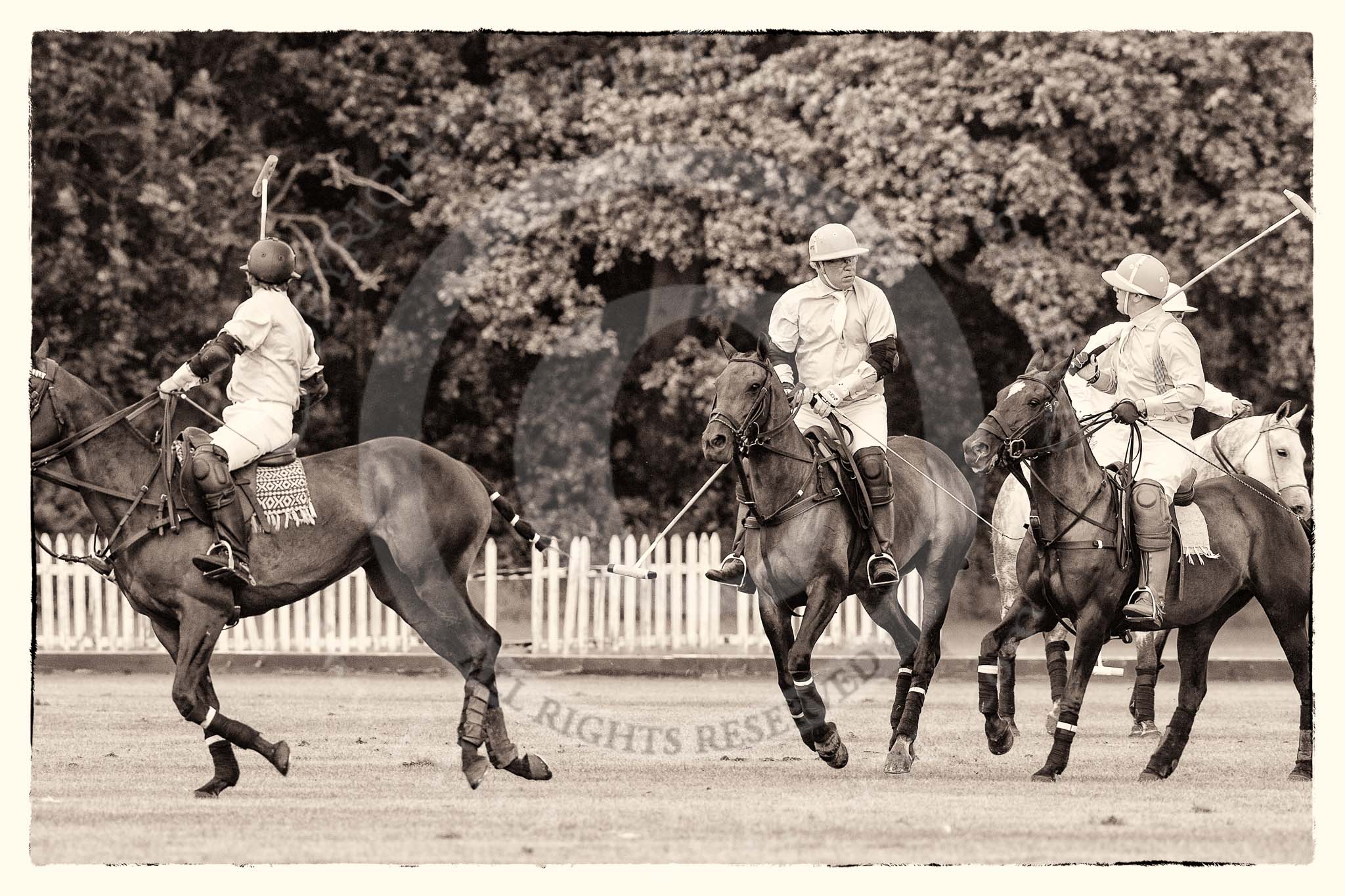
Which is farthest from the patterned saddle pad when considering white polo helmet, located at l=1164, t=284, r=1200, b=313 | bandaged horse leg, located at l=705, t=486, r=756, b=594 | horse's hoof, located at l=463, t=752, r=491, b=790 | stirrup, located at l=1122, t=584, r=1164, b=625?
white polo helmet, located at l=1164, t=284, r=1200, b=313

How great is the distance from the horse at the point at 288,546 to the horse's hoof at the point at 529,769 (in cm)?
1

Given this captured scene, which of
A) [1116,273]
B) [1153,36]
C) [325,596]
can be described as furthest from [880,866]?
[1153,36]

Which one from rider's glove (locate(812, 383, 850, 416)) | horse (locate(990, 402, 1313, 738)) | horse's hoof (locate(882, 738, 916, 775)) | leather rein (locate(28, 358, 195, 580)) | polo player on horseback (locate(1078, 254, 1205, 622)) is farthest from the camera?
horse (locate(990, 402, 1313, 738))

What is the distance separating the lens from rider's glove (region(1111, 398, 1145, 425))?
39.1 ft

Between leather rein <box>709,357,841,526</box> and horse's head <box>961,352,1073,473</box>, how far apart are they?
1223 millimetres

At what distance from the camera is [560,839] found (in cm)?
951

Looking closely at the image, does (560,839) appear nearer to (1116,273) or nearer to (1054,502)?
(1054,502)

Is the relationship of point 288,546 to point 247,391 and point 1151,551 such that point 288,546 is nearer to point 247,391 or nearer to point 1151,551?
point 247,391

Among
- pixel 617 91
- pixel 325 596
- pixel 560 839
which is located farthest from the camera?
pixel 617 91

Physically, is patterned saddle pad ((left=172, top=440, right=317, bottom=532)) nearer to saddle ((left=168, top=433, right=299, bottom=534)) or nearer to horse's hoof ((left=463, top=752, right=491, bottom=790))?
saddle ((left=168, top=433, right=299, bottom=534))

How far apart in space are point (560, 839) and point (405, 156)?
18443 millimetres

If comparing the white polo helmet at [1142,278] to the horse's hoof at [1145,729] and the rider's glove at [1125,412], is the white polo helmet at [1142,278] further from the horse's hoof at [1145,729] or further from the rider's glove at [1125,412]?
the horse's hoof at [1145,729]

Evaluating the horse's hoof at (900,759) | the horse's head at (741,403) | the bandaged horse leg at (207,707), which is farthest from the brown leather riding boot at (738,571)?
the bandaged horse leg at (207,707)

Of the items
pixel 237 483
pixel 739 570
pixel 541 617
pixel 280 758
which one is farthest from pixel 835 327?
pixel 541 617
